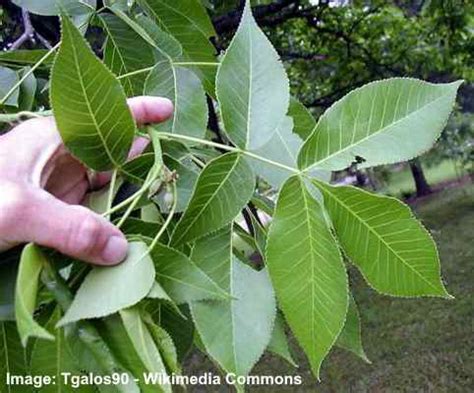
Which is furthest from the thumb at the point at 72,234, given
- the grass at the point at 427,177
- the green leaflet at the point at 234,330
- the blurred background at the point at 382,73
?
the grass at the point at 427,177

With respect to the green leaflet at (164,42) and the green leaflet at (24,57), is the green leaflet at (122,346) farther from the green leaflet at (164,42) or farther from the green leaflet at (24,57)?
the green leaflet at (24,57)

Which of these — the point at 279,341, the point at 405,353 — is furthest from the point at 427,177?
the point at 279,341

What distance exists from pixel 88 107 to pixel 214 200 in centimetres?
13

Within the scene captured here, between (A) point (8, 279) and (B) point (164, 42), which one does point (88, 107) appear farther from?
(B) point (164, 42)

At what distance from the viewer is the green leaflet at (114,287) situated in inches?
19.1

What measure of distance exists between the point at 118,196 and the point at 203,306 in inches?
5.0

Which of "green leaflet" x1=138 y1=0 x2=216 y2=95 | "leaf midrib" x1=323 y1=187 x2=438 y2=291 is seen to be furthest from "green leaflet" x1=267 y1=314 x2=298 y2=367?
"green leaflet" x1=138 y1=0 x2=216 y2=95

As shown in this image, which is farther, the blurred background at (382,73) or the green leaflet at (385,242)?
the blurred background at (382,73)

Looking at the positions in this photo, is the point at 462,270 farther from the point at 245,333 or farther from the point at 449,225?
the point at 245,333

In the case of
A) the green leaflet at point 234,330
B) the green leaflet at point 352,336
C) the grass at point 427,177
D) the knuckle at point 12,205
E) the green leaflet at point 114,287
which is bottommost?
the grass at point 427,177

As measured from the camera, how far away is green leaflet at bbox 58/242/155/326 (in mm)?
485

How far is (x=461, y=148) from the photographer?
13.4 m

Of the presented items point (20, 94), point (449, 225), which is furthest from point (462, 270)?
point (20, 94)

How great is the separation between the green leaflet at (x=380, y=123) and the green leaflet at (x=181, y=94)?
19cm
